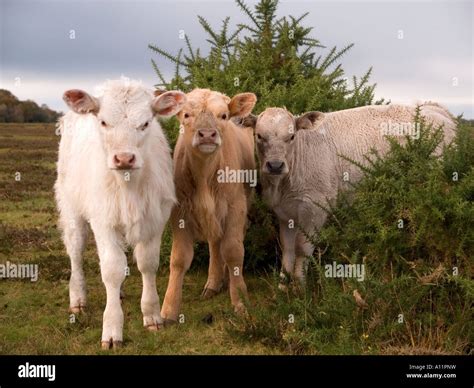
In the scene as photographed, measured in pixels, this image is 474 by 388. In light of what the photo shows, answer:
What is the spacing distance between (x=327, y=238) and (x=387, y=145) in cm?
211

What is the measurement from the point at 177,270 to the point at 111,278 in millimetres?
1007

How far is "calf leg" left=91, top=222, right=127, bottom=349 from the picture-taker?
7117 millimetres

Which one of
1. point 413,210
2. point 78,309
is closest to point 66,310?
point 78,309

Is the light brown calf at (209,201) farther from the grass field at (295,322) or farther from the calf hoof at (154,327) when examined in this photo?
the grass field at (295,322)

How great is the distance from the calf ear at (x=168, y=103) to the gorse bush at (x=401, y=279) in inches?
81.3

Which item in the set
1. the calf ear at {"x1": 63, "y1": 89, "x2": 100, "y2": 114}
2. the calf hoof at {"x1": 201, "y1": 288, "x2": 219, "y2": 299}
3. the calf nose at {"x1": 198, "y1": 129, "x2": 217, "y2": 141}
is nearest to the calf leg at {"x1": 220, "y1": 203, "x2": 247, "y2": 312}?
the calf hoof at {"x1": 201, "y1": 288, "x2": 219, "y2": 299}

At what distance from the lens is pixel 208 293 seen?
894 cm

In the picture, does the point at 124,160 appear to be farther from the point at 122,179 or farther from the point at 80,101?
the point at 80,101

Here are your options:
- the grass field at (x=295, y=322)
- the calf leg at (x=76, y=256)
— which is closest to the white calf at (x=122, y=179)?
the grass field at (x=295, y=322)

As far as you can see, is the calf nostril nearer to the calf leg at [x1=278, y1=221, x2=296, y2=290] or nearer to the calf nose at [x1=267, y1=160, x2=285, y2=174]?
the calf nose at [x1=267, y1=160, x2=285, y2=174]

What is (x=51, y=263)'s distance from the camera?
1071 cm

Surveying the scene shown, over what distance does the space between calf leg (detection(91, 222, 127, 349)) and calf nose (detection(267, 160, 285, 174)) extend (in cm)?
195
